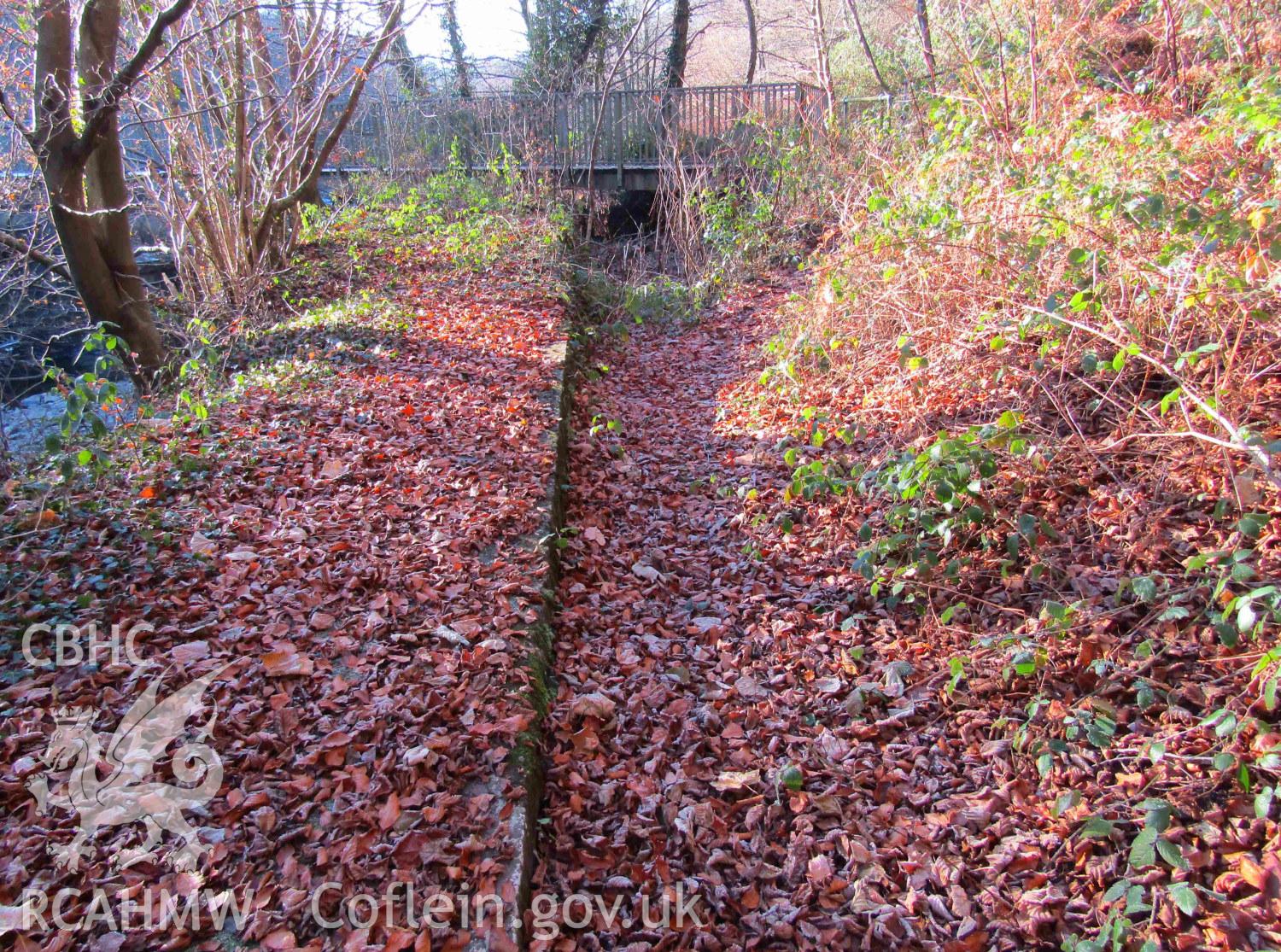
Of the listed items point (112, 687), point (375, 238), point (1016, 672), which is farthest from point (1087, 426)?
point (375, 238)

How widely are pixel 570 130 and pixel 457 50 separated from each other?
24.1 feet

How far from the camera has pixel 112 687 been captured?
7.68 feet

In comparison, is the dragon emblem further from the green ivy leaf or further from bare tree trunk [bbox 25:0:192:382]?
bare tree trunk [bbox 25:0:192:382]

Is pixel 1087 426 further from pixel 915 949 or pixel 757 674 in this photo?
pixel 915 949

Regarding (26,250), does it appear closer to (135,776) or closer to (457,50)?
(135,776)

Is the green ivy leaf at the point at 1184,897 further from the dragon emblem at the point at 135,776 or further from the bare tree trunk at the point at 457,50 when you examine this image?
the bare tree trunk at the point at 457,50

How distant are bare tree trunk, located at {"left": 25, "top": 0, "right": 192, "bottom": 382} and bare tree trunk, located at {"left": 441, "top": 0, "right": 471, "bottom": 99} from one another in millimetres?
6018

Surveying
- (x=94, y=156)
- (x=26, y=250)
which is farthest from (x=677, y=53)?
(x=26, y=250)

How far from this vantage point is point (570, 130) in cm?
1161

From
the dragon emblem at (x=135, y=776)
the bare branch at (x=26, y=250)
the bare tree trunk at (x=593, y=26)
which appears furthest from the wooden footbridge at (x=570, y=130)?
the dragon emblem at (x=135, y=776)

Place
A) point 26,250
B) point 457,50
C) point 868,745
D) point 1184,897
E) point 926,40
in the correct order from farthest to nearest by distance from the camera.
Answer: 1. point 457,50
2. point 926,40
3. point 26,250
4. point 868,745
5. point 1184,897

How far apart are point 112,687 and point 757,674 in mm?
2194

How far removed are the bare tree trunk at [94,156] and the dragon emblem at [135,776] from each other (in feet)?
9.14

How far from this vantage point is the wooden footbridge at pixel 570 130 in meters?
11.1
